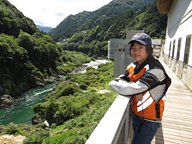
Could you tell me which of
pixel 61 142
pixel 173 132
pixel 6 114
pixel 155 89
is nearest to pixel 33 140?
pixel 61 142

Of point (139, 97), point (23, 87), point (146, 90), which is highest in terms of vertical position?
point (146, 90)

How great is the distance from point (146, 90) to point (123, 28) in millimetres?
131268

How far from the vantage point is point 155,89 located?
183 centimetres

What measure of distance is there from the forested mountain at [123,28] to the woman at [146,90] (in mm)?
86388

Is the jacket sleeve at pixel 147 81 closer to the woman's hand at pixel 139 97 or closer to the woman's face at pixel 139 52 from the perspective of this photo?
the woman's hand at pixel 139 97

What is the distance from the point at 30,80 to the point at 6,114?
635 inches

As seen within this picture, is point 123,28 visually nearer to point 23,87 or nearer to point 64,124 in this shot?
point 23,87

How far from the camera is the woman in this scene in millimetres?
1755

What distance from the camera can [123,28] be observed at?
124 m

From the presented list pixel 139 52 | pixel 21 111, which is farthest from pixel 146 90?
pixel 21 111

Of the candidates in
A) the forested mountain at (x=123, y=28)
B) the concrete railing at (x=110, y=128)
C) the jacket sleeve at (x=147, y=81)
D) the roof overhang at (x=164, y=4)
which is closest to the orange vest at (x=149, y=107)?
the jacket sleeve at (x=147, y=81)

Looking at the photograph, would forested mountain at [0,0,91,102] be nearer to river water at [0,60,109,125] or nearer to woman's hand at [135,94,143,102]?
river water at [0,60,109,125]

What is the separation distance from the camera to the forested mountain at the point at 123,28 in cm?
8688

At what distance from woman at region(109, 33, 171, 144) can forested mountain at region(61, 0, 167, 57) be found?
8639cm
